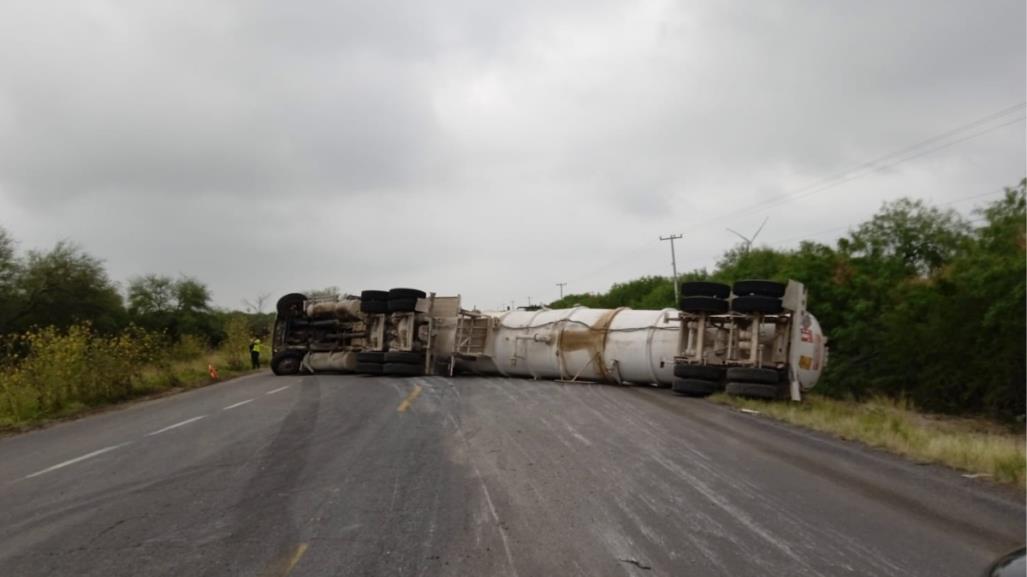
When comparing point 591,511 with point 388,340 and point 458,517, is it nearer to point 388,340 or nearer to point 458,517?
point 458,517

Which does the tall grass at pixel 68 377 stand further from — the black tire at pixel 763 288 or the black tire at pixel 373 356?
the black tire at pixel 763 288

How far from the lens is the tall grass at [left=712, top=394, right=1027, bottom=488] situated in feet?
26.9

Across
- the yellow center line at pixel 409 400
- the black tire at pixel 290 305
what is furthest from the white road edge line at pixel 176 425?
the black tire at pixel 290 305

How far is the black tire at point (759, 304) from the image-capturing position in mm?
15781

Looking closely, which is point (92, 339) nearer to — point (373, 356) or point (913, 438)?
point (373, 356)

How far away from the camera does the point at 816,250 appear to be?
26828 mm

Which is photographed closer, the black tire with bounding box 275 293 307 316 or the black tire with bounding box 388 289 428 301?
the black tire with bounding box 388 289 428 301

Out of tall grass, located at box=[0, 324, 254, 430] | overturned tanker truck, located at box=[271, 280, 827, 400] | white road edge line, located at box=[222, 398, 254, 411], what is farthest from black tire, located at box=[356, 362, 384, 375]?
white road edge line, located at box=[222, 398, 254, 411]

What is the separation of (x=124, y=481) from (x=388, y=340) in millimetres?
15773

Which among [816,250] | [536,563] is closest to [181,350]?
[816,250]

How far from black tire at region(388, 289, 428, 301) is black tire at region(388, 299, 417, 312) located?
0.15 meters

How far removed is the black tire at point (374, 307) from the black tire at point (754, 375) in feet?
40.4

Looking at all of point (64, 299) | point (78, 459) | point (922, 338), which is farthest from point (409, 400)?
point (64, 299)

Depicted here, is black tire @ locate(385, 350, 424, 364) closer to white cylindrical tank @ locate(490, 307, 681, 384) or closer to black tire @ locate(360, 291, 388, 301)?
black tire @ locate(360, 291, 388, 301)
